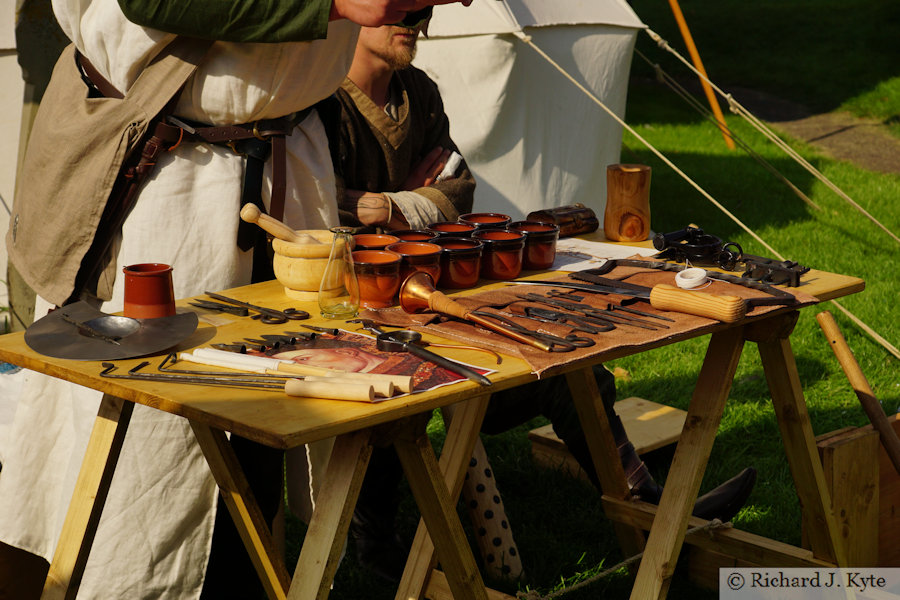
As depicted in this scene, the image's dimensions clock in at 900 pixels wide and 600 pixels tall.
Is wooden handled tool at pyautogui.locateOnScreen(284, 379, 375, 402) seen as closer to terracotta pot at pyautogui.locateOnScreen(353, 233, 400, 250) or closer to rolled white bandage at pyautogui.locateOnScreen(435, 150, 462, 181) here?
terracotta pot at pyautogui.locateOnScreen(353, 233, 400, 250)

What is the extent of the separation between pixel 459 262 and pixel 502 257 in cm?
13

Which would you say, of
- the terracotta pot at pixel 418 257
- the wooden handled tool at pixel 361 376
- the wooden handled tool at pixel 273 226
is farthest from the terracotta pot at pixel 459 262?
the wooden handled tool at pixel 361 376

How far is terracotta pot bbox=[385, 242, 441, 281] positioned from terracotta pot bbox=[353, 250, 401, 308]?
1.1 inches

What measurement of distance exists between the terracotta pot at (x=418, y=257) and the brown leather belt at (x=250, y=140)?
0.36m

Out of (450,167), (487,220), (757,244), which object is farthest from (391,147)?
(757,244)

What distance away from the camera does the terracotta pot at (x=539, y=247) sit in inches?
93.6

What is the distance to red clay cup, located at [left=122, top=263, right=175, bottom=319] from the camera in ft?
6.12

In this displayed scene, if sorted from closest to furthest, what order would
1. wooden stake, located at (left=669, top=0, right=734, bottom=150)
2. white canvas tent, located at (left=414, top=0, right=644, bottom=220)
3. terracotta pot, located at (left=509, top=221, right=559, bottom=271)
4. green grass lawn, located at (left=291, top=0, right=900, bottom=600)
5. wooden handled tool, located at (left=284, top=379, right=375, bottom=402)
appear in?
wooden handled tool, located at (left=284, top=379, right=375, bottom=402) → terracotta pot, located at (left=509, top=221, right=559, bottom=271) → green grass lawn, located at (left=291, top=0, right=900, bottom=600) → white canvas tent, located at (left=414, top=0, right=644, bottom=220) → wooden stake, located at (left=669, top=0, right=734, bottom=150)

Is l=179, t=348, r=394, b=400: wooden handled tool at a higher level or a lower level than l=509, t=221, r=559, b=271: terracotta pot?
lower

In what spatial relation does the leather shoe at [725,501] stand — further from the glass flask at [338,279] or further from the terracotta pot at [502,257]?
the glass flask at [338,279]

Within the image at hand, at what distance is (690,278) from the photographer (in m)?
2.22

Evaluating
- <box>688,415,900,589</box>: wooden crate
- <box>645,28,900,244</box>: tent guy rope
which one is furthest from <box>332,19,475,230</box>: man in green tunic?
<box>645,28,900,244</box>: tent guy rope

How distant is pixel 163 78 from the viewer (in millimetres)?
2209

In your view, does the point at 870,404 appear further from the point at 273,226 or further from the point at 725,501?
the point at 273,226
